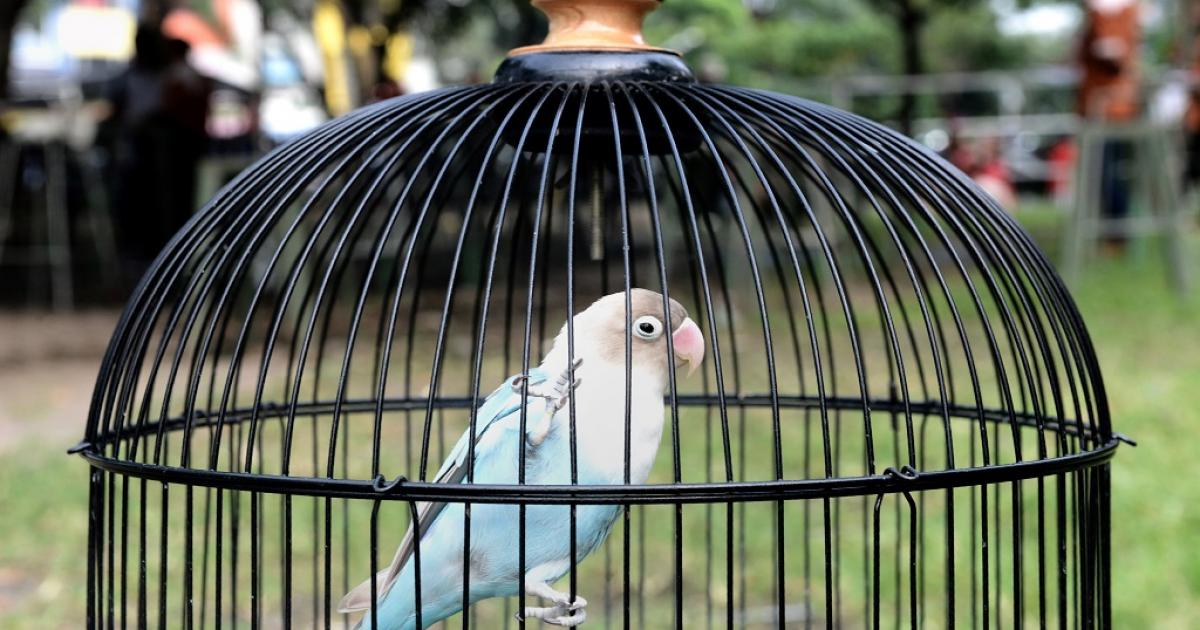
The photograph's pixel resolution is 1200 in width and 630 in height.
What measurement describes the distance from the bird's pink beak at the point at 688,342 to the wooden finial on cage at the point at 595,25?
1.27 feet

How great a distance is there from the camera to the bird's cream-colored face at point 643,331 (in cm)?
150

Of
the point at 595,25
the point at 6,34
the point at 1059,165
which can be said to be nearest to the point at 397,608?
the point at 595,25

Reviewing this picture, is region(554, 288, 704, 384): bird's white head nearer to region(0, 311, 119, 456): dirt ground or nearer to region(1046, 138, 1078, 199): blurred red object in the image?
region(0, 311, 119, 456): dirt ground

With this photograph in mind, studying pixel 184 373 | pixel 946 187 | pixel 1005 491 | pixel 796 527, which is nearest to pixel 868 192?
pixel 946 187

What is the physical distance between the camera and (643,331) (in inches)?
59.2

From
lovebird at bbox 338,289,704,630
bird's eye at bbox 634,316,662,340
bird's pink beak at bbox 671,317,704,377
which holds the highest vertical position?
bird's eye at bbox 634,316,662,340

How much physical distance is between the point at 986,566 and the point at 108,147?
924 cm

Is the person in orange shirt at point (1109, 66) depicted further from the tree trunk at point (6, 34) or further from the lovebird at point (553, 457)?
the tree trunk at point (6, 34)

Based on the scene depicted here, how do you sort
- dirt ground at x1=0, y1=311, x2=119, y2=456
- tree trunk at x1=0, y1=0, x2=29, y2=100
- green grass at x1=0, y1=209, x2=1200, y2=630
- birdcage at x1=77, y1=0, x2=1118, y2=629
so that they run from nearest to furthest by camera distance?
1. birdcage at x1=77, y1=0, x2=1118, y2=629
2. green grass at x1=0, y1=209, x2=1200, y2=630
3. dirt ground at x1=0, y1=311, x2=119, y2=456
4. tree trunk at x1=0, y1=0, x2=29, y2=100

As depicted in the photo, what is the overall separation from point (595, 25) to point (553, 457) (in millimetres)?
584

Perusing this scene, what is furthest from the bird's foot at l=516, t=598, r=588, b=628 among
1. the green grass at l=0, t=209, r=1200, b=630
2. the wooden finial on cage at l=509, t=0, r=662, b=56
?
the green grass at l=0, t=209, r=1200, b=630

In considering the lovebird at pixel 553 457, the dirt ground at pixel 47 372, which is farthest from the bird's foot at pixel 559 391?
the dirt ground at pixel 47 372

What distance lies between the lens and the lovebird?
1.50 m

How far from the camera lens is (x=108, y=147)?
9508 millimetres
